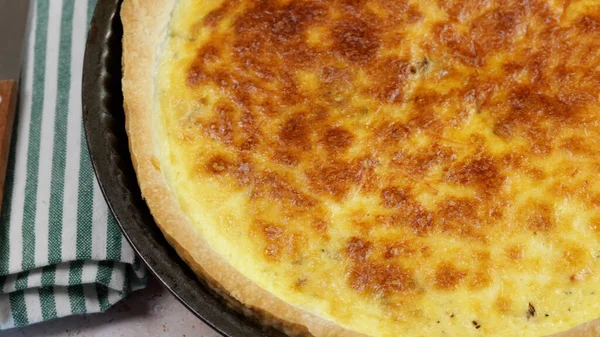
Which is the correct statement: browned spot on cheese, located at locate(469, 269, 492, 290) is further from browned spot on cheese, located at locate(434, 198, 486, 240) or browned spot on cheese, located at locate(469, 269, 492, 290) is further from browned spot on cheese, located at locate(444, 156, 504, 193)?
browned spot on cheese, located at locate(444, 156, 504, 193)

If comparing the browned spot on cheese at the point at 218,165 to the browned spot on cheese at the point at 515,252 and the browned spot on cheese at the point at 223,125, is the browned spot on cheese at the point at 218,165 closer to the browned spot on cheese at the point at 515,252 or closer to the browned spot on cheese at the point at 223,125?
the browned spot on cheese at the point at 223,125

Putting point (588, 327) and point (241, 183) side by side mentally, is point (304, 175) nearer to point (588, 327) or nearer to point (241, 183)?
point (241, 183)

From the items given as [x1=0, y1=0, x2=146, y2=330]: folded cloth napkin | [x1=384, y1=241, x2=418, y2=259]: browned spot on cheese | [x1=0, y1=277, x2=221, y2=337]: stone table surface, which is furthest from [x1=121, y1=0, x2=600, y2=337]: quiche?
[x1=0, y1=277, x2=221, y2=337]: stone table surface

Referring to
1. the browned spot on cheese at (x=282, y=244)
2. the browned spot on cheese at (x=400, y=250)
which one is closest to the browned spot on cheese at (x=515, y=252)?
the browned spot on cheese at (x=400, y=250)

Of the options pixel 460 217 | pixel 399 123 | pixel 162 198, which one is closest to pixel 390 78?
pixel 399 123

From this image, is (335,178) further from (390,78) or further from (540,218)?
(540,218)

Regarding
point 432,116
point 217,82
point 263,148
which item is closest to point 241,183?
point 263,148
